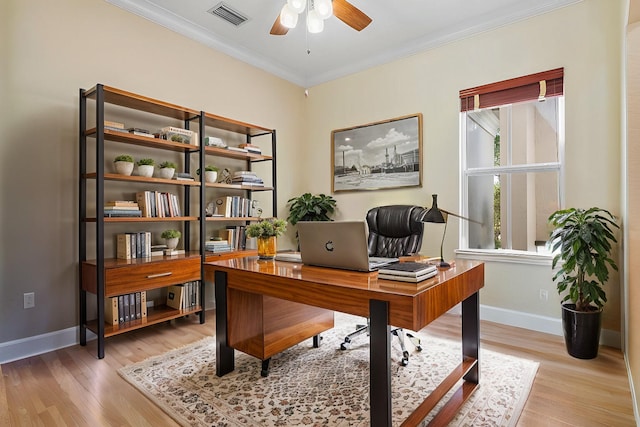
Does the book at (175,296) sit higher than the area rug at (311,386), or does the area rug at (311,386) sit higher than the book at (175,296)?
the book at (175,296)

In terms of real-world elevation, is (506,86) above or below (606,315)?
above

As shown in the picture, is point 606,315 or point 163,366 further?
point 606,315

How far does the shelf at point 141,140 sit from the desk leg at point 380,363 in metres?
2.41

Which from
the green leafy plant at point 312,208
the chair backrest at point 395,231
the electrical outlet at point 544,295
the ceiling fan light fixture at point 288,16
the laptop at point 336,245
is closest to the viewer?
the laptop at point 336,245

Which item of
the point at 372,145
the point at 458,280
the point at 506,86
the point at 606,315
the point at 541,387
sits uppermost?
the point at 506,86

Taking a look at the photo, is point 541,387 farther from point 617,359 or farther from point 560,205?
point 560,205

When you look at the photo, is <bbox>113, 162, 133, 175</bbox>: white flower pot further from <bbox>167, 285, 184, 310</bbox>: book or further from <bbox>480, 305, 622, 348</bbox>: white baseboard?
<bbox>480, 305, 622, 348</bbox>: white baseboard

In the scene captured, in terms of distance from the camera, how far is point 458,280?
160 cm

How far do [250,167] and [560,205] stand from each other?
3.23 m

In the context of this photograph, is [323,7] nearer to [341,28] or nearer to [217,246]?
[341,28]

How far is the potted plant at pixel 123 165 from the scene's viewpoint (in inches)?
106

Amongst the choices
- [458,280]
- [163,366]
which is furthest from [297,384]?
[458,280]

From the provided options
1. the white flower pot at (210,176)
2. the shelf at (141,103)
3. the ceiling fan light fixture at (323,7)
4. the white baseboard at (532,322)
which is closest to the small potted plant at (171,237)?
the white flower pot at (210,176)

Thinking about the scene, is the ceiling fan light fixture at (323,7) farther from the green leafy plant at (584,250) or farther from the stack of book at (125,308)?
the stack of book at (125,308)
